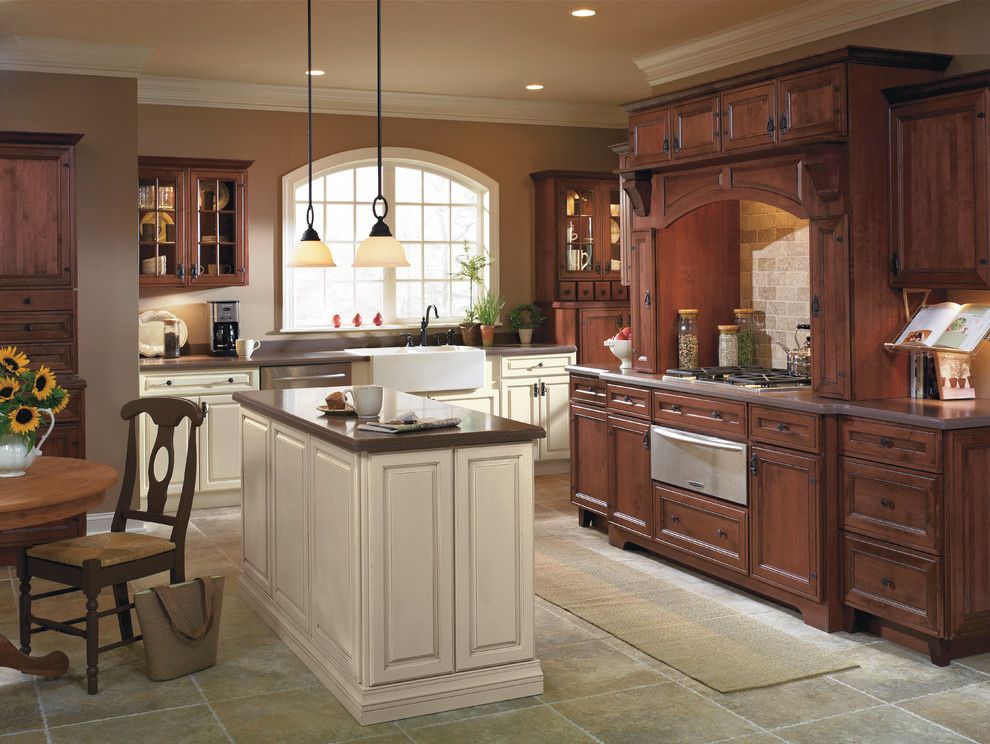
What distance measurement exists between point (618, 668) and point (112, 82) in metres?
4.19

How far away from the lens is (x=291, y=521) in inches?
163

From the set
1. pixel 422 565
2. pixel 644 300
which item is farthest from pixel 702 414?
pixel 422 565

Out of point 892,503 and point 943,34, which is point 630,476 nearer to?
point 892,503

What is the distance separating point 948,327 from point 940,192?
525 millimetres

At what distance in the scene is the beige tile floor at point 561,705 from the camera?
3.31 m

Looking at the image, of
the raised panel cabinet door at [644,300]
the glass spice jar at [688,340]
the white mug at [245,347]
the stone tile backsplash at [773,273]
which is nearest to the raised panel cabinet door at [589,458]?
the raised panel cabinet door at [644,300]

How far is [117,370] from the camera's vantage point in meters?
6.04

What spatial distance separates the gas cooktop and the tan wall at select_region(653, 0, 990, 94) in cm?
144

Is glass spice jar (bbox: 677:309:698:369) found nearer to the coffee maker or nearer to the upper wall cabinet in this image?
the coffee maker

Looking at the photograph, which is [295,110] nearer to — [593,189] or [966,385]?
[593,189]

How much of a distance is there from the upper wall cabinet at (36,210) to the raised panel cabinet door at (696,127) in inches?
118

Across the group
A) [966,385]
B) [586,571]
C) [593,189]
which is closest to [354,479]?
[586,571]

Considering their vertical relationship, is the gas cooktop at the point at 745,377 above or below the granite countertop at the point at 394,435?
above

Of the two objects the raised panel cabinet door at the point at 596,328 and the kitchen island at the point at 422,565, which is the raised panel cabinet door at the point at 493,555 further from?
the raised panel cabinet door at the point at 596,328
